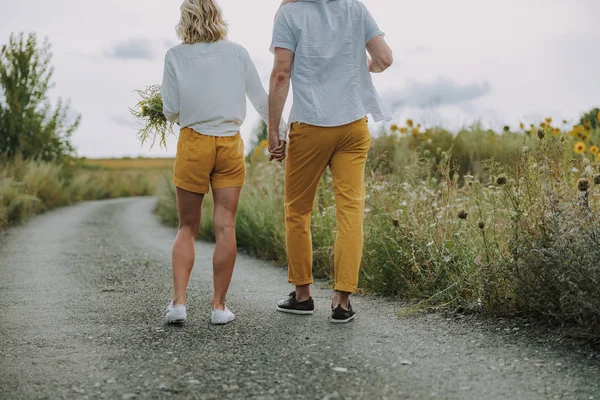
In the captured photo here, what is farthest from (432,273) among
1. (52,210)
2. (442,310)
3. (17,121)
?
(17,121)

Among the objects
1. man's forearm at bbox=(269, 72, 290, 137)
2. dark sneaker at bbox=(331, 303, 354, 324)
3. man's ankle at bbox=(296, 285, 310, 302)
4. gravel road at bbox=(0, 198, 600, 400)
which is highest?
man's forearm at bbox=(269, 72, 290, 137)

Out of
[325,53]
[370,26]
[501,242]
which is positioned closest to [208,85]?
[325,53]

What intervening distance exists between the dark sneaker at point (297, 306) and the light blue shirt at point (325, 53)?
131 cm

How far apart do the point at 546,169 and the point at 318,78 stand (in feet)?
5.51

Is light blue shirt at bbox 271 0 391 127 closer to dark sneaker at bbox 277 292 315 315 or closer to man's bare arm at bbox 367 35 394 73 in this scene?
man's bare arm at bbox 367 35 394 73

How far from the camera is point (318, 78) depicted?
4.38m

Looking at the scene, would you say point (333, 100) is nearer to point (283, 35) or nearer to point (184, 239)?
point (283, 35)

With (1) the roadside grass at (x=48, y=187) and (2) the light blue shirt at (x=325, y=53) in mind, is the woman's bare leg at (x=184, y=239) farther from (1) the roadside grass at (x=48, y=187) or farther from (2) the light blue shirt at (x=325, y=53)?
(1) the roadside grass at (x=48, y=187)

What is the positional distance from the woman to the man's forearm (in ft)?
0.24

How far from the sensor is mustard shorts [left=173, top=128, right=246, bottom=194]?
172 inches

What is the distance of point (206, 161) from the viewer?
4371 mm

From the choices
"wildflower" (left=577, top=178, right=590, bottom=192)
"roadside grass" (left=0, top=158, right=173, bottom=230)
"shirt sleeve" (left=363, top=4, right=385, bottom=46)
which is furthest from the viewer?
"roadside grass" (left=0, top=158, right=173, bottom=230)

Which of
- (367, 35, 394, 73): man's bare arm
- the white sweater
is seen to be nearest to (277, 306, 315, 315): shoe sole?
the white sweater

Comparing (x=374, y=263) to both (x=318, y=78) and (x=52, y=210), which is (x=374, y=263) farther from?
(x=52, y=210)
